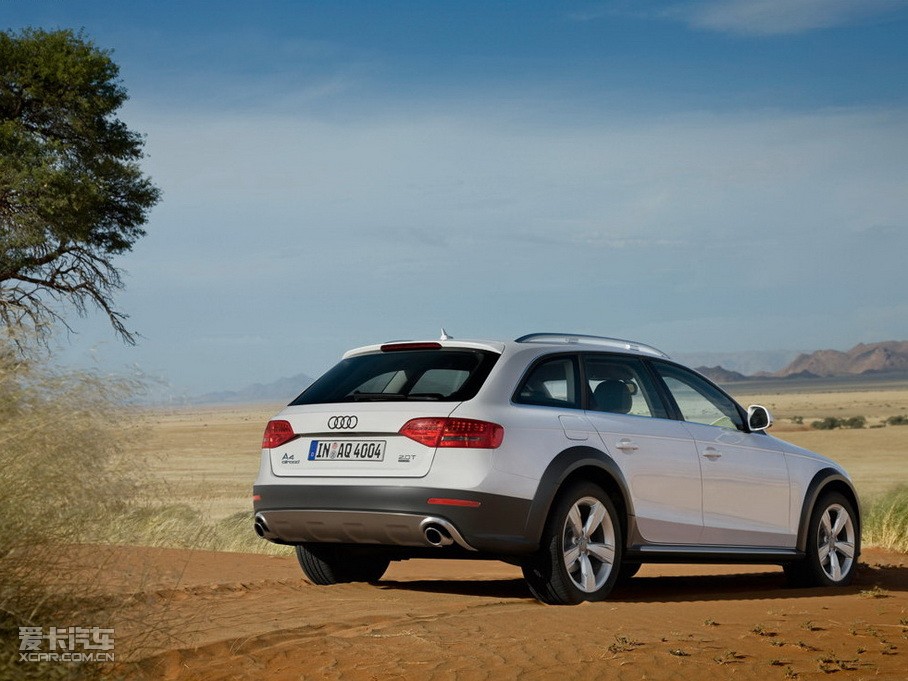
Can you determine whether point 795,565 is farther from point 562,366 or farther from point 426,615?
point 426,615

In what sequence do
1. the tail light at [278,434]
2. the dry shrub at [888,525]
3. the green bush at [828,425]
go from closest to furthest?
the tail light at [278,434], the dry shrub at [888,525], the green bush at [828,425]

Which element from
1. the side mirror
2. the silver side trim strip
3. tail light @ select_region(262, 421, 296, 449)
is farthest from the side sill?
tail light @ select_region(262, 421, 296, 449)

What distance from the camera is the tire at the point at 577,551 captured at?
867 cm

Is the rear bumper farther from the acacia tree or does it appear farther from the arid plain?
the acacia tree

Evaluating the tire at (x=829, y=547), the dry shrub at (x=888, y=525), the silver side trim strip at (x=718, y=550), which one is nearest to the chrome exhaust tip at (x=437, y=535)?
Answer: the silver side trim strip at (x=718, y=550)

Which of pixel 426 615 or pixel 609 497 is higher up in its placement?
pixel 609 497

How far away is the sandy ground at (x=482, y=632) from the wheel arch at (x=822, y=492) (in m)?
0.61

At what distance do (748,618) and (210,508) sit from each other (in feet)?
70.1

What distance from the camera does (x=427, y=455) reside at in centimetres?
843

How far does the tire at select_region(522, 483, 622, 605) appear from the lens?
8.67 metres

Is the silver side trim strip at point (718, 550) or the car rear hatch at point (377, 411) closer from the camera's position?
the car rear hatch at point (377, 411)

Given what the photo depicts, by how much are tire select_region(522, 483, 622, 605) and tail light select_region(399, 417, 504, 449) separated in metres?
0.73

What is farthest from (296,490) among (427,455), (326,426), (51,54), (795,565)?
(51,54)

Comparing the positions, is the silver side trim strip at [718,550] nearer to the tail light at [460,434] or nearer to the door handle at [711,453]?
the door handle at [711,453]
